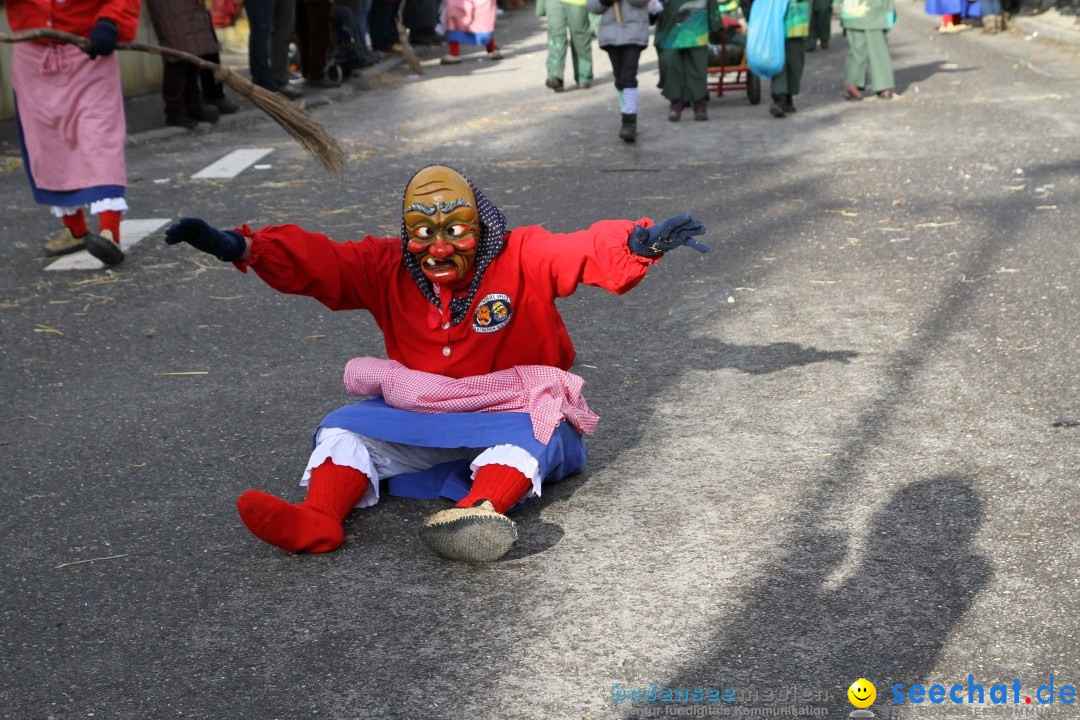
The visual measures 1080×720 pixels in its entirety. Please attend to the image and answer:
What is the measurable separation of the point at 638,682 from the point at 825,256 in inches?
167

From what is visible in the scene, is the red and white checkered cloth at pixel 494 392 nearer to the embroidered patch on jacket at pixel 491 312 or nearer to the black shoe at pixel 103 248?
the embroidered patch on jacket at pixel 491 312

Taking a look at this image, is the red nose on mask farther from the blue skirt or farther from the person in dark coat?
the person in dark coat

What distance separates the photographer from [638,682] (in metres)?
3.14

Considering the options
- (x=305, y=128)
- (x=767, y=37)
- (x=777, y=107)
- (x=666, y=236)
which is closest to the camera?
(x=666, y=236)

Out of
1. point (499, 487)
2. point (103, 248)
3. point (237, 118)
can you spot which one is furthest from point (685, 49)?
point (499, 487)

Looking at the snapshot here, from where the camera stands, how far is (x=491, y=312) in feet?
13.8

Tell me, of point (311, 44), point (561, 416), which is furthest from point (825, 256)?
point (311, 44)

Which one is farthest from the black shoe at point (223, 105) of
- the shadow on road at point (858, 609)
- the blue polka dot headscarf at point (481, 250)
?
the shadow on road at point (858, 609)

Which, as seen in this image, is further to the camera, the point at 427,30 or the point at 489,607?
the point at 427,30

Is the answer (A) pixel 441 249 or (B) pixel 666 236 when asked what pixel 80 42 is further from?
(B) pixel 666 236

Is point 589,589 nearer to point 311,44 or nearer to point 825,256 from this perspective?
point 825,256

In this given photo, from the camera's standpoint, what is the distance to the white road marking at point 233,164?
10.1 metres

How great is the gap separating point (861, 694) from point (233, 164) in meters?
8.51

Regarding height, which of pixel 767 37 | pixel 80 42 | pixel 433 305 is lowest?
pixel 433 305
